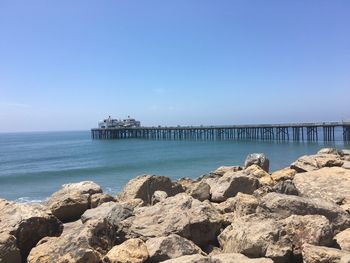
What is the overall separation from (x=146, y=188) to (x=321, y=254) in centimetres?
496

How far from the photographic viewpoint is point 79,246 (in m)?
4.99

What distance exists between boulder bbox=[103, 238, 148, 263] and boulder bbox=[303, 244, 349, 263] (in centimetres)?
175

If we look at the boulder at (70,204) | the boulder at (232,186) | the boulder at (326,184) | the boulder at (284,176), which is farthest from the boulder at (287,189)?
the boulder at (70,204)

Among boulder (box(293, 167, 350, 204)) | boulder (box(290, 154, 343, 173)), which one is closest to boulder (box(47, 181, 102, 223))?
boulder (box(293, 167, 350, 204))

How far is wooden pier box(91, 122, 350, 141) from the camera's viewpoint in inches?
2351

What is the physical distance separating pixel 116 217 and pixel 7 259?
1734 millimetres

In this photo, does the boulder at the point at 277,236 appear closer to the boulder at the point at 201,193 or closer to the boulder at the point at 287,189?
the boulder at the point at 287,189

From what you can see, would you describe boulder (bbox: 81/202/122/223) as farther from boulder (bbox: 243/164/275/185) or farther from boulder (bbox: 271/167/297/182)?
boulder (bbox: 271/167/297/182)

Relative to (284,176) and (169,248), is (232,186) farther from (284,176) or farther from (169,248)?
(169,248)

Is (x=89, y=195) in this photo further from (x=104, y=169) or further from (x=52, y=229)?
(x=104, y=169)

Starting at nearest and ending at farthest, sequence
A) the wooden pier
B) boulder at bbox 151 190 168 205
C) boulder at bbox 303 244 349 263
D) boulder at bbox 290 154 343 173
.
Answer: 1. boulder at bbox 303 244 349 263
2. boulder at bbox 151 190 168 205
3. boulder at bbox 290 154 343 173
4. the wooden pier

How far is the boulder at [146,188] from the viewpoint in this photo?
8711 mm

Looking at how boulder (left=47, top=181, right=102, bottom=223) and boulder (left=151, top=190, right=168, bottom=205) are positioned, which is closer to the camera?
boulder (left=47, top=181, right=102, bottom=223)

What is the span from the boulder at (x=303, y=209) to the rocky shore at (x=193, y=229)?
0.01 metres
